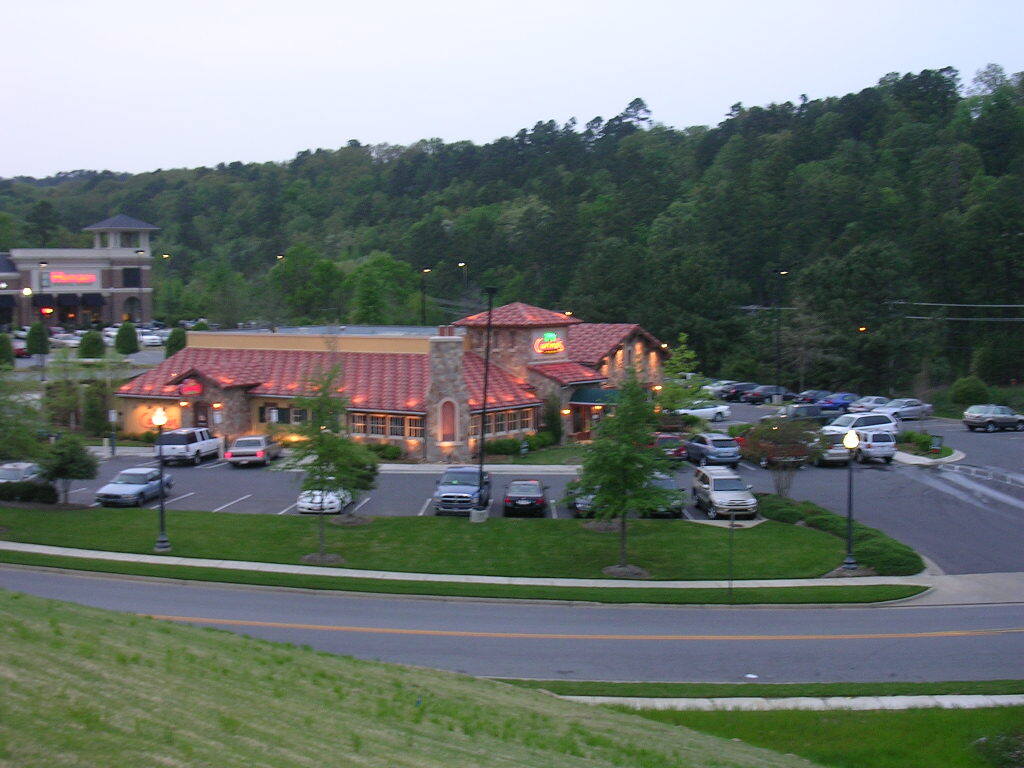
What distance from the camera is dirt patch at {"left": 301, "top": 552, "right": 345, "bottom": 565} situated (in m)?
28.2

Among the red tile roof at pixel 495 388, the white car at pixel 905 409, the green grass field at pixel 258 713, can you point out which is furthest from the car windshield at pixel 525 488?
the white car at pixel 905 409

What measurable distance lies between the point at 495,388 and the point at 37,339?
3630 centimetres

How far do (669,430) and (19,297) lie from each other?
241 ft

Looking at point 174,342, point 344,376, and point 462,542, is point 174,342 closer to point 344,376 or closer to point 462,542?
point 344,376

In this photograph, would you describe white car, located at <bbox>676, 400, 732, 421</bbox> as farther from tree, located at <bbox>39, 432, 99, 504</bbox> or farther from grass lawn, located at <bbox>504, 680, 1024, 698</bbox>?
grass lawn, located at <bbox>504, 680, 1024, 698</bbox>

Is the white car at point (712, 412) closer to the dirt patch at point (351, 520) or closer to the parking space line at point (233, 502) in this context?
the dirt patch at point (351, 520)

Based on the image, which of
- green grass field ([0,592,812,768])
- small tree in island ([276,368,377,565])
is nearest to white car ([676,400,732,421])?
small tree in island ([276,368,377,565])

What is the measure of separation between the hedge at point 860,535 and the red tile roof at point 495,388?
14.7 meters

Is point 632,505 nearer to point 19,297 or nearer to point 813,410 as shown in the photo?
point 813,410

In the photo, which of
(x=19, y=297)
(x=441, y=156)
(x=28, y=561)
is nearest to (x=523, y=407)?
(x=28, y=561)

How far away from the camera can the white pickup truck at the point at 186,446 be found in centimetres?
4278

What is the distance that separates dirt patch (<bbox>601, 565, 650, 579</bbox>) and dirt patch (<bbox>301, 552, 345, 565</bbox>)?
7.58 m

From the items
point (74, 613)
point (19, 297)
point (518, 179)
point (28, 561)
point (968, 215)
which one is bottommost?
point (28, 561)

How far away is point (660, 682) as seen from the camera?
18406 mm
